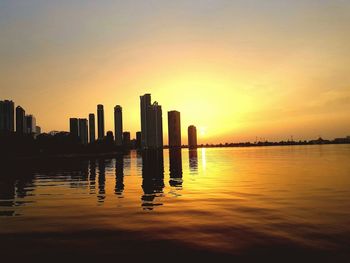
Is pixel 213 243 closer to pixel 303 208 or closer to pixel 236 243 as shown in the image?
pixel 236 243

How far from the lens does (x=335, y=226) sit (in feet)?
78.2

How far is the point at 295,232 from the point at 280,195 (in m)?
18.7

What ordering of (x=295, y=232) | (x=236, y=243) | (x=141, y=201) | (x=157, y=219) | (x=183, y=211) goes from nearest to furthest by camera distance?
1. (x=236, y=243)
2. (x=295, y=232)
3. (x=157, y=219)
4. (x=183, y=211)
5. (x=141, y=201)

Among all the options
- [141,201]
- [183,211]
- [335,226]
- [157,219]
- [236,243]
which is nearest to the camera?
[236,243]

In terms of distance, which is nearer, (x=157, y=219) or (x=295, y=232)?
(x=295, y=232)

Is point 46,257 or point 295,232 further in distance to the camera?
point 295,232

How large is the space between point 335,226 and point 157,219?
13.0m

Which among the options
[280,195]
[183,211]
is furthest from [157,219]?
[280,195]

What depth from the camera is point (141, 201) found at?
38125 millimetres

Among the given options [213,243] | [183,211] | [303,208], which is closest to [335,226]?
[303,208]

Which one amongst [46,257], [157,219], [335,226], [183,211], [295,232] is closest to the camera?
[46,257]

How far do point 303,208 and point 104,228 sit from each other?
18123 millimetres

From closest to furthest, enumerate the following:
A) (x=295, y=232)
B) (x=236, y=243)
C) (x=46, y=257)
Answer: (x=46, y=257)
(x=236, y=243)
(x=295, y=232)

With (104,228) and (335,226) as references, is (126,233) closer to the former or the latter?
(104,228)
